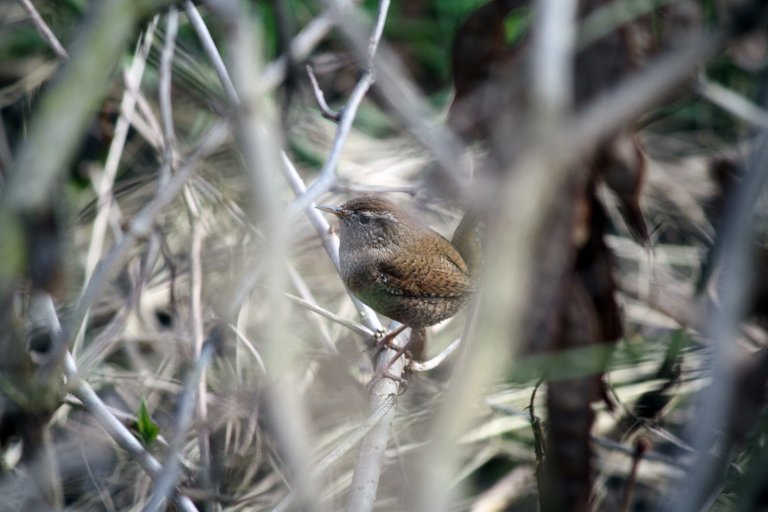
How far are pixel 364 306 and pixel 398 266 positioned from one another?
0.69ft

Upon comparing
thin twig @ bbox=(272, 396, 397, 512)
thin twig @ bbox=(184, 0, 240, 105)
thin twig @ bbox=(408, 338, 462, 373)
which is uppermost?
thin twig @ bbox=(184, 0, 240, 105)

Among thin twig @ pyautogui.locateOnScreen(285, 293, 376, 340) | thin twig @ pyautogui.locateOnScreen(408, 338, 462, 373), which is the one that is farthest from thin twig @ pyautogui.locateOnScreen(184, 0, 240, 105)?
thin twig @ pyautogui.locateOnScreen(408, 338, 462, 373)

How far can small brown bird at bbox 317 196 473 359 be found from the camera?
3203mm

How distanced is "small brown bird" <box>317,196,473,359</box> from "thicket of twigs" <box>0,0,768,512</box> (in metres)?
0.10

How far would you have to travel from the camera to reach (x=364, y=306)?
11.1ft

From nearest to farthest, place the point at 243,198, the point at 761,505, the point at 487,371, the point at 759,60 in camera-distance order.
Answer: the point at 487,371, the point at 761,505, the point at 243,198, the point at 759,60

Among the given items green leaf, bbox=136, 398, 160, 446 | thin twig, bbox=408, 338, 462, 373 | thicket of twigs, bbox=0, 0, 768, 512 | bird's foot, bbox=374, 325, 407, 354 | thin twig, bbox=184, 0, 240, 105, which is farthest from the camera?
bird's foot, bbox=374, 325, 407, 354

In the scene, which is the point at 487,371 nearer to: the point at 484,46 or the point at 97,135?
the point at 484,46

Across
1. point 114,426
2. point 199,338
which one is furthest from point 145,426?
point 199,338

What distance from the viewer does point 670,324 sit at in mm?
4312

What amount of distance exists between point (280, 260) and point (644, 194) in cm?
410

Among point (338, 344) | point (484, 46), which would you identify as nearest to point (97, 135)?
point (338, 344)

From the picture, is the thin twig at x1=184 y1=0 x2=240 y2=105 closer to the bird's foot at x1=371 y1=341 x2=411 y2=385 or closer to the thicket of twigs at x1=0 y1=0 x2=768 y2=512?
the thicket of twigs at x1=0 y1=0 x2=768 y2=512

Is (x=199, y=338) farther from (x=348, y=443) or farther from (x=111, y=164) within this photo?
(x=111, y=164)
